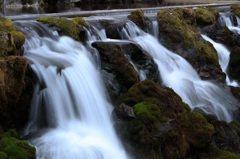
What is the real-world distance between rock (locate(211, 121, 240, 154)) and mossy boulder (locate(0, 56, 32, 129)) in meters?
5.05

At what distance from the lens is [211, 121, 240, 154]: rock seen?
23.9 ft

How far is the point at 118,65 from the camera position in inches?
346

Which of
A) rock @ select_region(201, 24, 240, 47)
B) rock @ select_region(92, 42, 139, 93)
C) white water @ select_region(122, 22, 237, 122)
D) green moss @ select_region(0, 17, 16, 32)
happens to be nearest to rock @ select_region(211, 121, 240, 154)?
white water @ select_region(122, 22, 237, 122)

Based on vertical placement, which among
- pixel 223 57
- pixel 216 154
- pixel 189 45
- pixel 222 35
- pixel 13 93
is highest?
pixel 222 35

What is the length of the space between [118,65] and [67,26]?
112 inches

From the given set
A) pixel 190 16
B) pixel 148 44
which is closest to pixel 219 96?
pixel 148 44

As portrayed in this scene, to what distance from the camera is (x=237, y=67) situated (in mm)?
13070

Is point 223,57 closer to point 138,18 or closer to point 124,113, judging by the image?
point 138,18

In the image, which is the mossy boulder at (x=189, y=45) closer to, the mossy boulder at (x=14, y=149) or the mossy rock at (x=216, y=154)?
the mossy rock at (x=216, y=154)

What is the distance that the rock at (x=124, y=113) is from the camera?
653cm

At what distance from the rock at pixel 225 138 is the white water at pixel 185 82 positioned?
930 mm

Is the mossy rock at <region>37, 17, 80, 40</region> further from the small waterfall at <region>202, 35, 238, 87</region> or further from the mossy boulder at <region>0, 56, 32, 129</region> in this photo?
the small waterfall at <region>202, 35, 238, 87</region>

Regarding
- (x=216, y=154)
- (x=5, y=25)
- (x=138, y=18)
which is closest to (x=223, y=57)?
(x=138, y=18)

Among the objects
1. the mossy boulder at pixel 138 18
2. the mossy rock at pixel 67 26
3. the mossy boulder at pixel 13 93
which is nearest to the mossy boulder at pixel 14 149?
the mossy boulder at pixel 13 93
